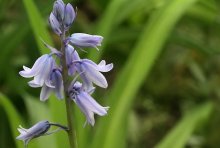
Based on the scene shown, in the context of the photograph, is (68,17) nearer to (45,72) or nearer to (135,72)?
(45,72)

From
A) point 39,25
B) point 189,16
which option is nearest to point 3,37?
point 39,25

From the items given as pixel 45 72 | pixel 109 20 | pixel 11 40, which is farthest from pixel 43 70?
pixel 11 40

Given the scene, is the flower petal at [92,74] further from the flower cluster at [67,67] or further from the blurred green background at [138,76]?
the blurred green background at [138,76]

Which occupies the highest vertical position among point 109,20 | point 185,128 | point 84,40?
point 109,20

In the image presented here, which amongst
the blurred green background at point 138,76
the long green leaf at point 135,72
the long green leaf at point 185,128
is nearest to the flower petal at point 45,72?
the blurred green background at point 138,76

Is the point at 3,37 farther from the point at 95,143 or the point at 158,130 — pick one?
the point at 158,130

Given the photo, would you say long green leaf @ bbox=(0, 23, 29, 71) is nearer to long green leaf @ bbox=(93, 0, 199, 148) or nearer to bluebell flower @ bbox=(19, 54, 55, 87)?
long green leaf @ bbox=(93, 0, 199, 148)

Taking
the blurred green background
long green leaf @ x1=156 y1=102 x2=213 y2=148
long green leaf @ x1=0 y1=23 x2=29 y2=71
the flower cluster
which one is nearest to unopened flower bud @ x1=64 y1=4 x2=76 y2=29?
the flower cluster
